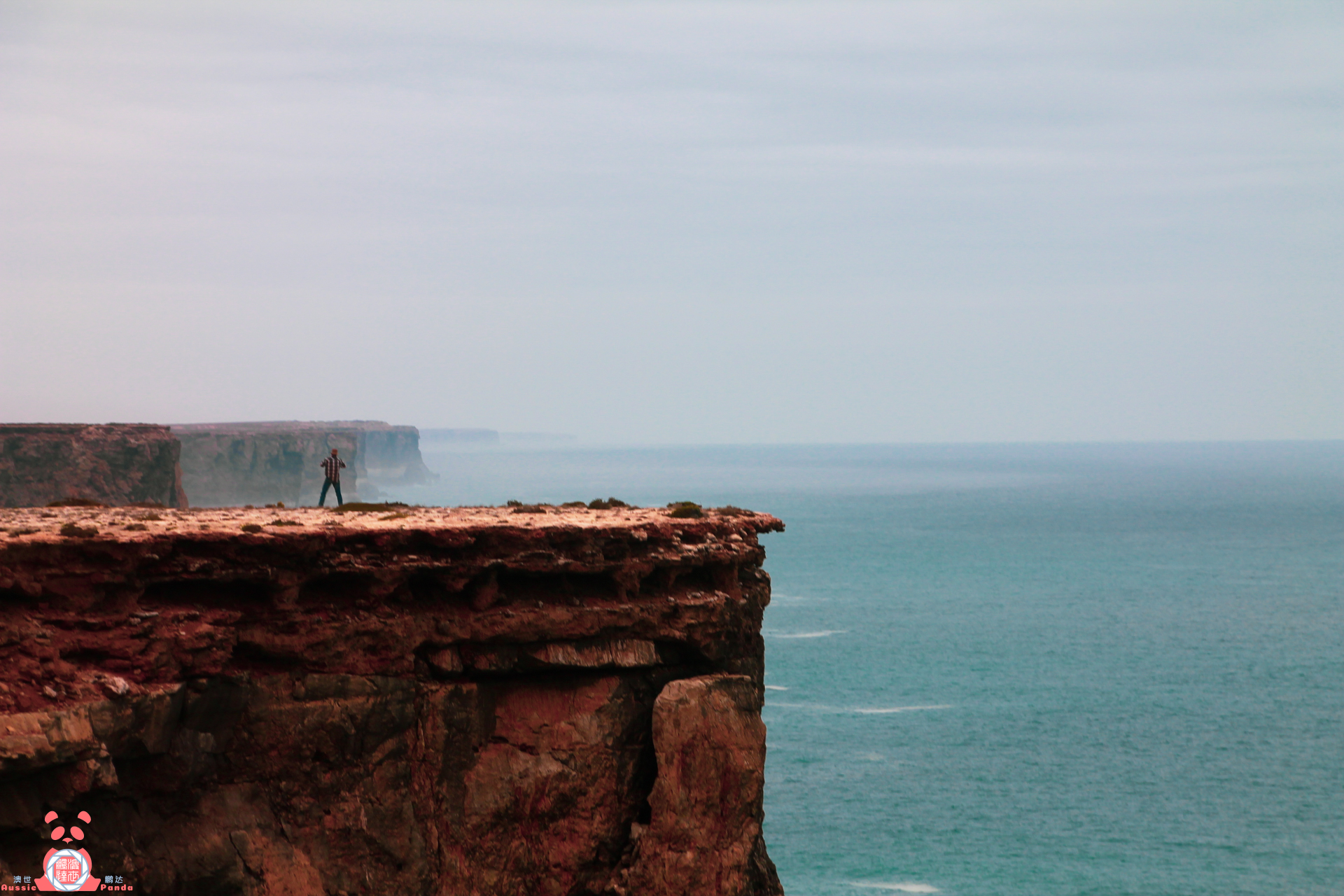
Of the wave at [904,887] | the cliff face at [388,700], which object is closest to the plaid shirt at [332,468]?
the cliff face at [388,700]

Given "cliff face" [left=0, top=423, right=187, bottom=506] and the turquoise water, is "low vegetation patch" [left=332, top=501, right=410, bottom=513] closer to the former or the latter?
the turquoise water

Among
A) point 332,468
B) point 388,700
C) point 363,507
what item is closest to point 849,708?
point 332,468

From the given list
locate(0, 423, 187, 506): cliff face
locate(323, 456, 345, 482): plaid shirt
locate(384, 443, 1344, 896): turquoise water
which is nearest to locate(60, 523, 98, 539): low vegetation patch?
locate(323, 456, 345, 482): plaid shirt

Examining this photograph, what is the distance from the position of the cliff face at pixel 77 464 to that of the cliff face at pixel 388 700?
3646 inches

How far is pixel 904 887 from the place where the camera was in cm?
7219

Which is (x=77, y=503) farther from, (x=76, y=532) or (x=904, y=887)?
(x=904, y=887)

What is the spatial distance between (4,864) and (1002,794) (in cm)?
7595

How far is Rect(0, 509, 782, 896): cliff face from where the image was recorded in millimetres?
23547

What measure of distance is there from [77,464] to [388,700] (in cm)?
10170

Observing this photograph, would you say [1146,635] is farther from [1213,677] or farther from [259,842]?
[259,842]

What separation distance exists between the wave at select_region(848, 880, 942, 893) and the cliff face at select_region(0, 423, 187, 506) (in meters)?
70.0

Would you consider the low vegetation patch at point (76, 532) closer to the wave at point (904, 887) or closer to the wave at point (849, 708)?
the wave at point (904, 887)

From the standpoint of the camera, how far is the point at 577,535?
2778 centimetres

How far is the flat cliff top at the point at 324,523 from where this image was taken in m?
24.7
